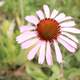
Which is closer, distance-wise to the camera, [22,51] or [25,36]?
[25,36]

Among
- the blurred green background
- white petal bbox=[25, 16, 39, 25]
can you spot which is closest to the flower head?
white petal bbox=[25, 16, 39, 25]

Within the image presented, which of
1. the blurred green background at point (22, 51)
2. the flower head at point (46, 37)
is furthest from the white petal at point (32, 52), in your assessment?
the blurred green background at point (22, 51)

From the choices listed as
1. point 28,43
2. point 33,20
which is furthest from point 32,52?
point 33,20

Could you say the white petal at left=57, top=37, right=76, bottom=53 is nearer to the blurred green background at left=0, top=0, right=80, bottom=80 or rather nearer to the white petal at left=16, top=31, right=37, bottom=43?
the white petal at left=16, top=31, right=37, bottom=43

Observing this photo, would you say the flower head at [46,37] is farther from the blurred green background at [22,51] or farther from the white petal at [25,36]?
the blurred green background at [22,51]

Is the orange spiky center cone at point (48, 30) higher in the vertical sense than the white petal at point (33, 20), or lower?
lower

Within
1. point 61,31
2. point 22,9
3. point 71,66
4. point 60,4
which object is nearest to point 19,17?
point 22,9

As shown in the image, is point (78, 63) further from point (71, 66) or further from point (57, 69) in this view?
point (57, 69)

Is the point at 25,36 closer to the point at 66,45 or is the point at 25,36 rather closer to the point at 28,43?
the point at 28,43
